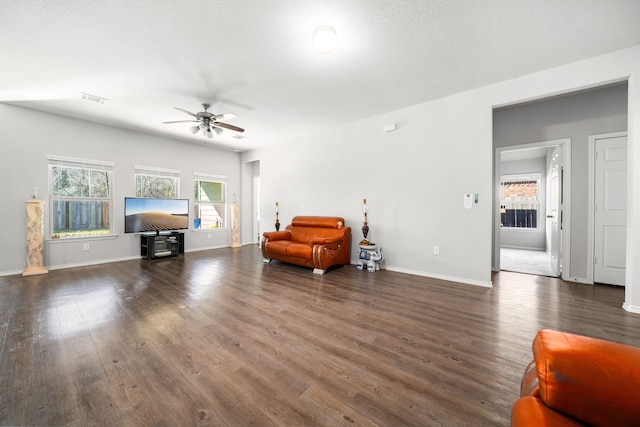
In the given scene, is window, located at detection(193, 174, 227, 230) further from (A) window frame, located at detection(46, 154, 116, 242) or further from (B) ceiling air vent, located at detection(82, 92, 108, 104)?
(B) ceiling air vent, located at detection(82, 92, 108, 104)

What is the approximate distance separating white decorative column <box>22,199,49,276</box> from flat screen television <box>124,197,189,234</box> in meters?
1.16

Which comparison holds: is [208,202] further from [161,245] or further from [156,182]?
[161,245]

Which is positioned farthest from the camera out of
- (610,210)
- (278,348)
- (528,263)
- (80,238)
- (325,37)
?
(528,263)

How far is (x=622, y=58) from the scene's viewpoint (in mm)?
2631

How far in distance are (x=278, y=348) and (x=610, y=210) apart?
4844mm

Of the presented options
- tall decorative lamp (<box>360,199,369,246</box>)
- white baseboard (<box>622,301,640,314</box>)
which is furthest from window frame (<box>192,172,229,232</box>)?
white baseboard (<box>622,301,640,314</box>)

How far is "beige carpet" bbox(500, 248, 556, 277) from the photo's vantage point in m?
4.28

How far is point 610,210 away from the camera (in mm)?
3406

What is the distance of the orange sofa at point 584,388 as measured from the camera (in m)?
0.68

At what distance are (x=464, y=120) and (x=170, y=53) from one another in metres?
3.96

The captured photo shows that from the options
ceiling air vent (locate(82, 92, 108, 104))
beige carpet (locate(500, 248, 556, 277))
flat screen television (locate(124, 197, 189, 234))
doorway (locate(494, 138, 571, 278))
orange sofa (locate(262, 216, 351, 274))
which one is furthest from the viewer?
doorway (locate(494, 138, 571, 278))

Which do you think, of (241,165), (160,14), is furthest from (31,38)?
(241,165)

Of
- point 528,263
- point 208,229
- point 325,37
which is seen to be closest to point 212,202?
point 208,229

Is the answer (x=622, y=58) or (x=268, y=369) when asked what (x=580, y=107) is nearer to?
(x=622, y=58)
